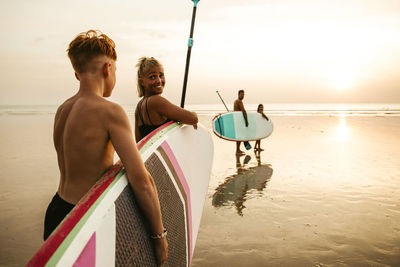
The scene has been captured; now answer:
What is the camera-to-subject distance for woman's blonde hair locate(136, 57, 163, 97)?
2477 mm

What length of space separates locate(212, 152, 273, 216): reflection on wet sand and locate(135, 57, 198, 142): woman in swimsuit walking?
6.30ft

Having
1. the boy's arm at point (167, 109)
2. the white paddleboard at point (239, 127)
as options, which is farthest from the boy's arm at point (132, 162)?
the white paddleboard at point (239, 127)

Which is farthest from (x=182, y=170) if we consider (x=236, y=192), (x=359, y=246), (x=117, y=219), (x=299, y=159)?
(x=299, y=159)

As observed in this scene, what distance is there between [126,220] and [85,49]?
2.66 ft

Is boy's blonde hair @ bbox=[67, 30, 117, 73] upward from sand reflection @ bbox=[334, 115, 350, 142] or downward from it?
upward

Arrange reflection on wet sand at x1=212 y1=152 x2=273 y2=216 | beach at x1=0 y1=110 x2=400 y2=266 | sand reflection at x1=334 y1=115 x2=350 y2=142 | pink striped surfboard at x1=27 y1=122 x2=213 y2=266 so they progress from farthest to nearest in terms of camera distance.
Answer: sand reflection at x1=334 y1=115 x2=350 y2=142
reflection on wet sand at x1=212 y1=152 x2=273 y2=216
beach at x1=0 y1=110 x2=400 y2=266
pink striped surfboard at x1=27 y1=122 x2=213 y2=266

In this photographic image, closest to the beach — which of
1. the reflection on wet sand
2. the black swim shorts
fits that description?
the reflection on wet sand

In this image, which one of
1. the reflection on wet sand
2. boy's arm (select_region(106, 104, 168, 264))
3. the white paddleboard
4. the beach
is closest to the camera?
boy's arm (select_region(106, 104, 168, 264))

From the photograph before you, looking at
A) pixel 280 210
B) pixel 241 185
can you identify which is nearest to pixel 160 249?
pixel 280 210

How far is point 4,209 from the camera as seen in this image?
3822 mm

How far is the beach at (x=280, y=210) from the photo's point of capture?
2736 millimetres

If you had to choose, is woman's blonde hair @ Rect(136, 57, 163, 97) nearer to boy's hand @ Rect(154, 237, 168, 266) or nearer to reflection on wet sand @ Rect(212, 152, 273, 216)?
boy's hand @ Rect(154, 237, 168, 266)

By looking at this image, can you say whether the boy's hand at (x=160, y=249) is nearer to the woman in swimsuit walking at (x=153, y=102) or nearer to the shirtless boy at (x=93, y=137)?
the shirtless boy at (x=93, y=137)

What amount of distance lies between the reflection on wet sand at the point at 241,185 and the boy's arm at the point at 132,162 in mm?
2676
